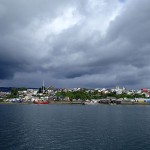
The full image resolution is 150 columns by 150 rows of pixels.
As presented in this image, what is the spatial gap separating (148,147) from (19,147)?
21.2 metres

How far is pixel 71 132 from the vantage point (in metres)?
62.2

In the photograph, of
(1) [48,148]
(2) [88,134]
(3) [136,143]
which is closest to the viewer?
(1) [48,148]

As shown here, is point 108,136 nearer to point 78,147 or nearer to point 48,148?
point 78,147

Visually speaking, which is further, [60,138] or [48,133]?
[48,133]

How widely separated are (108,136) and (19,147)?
19470 millimetres

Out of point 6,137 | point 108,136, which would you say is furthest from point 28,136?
point 108,136

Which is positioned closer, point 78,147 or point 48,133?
point 78,147

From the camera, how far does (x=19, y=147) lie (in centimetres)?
4581

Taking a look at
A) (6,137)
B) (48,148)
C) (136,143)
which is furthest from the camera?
(6,137)

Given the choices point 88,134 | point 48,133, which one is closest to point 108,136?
point 88,134

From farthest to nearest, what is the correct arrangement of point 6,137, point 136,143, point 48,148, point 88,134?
point 88,134
point 6,137
point 136,143
point 48,148

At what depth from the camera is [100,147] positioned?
4669 cm

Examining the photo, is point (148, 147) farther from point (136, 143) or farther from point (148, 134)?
point (148, 134)

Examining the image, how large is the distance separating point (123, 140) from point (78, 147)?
10.7 m
